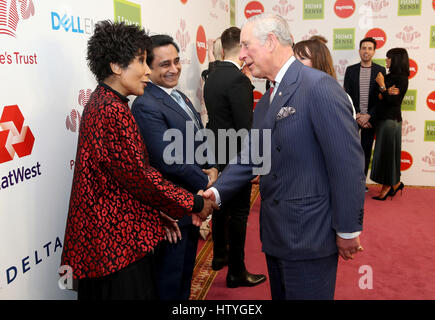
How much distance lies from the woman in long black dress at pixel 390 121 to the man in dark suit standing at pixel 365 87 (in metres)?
0.20

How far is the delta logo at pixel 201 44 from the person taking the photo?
442cm

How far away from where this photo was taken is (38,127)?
73.8 inches

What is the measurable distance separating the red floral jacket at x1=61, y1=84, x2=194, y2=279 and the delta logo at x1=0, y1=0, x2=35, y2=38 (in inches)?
16.7

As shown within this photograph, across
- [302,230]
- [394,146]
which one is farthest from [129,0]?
[394,146]

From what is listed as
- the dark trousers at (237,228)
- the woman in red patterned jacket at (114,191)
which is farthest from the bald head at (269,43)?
the dark trousers at (237,228)

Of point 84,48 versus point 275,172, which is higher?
point 84,48

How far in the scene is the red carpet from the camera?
304 centimetres

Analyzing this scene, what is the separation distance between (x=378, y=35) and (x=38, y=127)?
5.46 metres

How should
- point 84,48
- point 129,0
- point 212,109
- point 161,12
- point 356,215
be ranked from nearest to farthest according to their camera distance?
point 356,215
point 84,48
point 129,0
point 212,109
point 161,12

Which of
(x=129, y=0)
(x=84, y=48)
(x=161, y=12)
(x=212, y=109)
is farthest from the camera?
(x=161, y=12)

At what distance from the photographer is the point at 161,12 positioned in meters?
3.39

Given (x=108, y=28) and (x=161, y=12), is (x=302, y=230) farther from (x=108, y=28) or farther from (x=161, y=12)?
(x=161, y=12)

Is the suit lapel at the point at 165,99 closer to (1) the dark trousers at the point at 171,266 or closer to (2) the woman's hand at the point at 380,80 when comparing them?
(1) the dark trousers at the point at 171,266

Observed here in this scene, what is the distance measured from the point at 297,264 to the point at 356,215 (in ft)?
1.07
